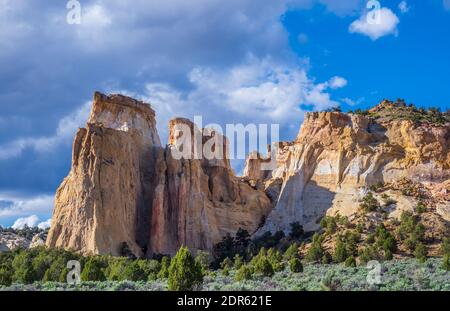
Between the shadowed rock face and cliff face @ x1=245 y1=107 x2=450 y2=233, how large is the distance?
5953 mm

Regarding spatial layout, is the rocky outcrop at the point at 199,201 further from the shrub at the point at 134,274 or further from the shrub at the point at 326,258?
the shrub at the point at 134,274

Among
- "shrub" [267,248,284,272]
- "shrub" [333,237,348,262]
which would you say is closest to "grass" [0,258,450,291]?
"shrub" [267,248,284,272]

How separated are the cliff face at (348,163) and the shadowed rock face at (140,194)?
5.95m

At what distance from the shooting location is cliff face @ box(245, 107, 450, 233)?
79562 millimetres

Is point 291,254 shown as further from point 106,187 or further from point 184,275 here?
point 184,275

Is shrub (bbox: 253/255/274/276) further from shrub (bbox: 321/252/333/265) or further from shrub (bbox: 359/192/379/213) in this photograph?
shrub (bbox: 359/192/379/213)

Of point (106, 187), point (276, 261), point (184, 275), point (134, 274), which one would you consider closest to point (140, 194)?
point (106, 187)

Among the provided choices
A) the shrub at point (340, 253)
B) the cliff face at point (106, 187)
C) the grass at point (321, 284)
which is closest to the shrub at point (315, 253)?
the shrub at point (340, 253)

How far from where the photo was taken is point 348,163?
273 feet

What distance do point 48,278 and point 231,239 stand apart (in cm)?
3298

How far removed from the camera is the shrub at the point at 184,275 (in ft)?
119
